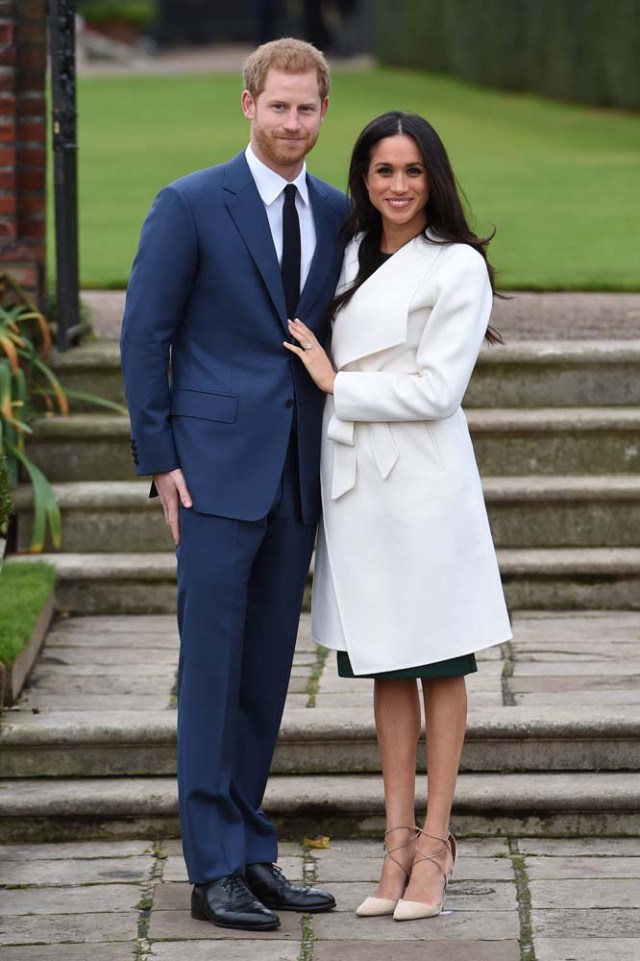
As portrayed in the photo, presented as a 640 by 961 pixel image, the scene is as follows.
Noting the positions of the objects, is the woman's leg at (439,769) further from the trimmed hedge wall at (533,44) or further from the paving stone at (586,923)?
the trimmed hedge wall at (533,44)

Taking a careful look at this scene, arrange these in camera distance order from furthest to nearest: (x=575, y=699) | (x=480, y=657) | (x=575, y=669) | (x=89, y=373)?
(x=89, y=373) < (x=480, y=657) < (x=575, y=669) < (x=575, y=699)

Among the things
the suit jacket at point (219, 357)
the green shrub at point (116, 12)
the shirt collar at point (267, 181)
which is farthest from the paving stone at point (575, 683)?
the green shrub at point (116, 12)

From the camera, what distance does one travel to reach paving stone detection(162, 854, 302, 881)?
419 cm

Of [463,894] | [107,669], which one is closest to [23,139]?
[107,669]

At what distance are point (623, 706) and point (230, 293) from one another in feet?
5.69

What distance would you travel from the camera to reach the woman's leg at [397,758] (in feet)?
12.9

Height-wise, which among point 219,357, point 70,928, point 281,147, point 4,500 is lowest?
point 70,928

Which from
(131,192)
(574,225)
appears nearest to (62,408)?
(574,225)

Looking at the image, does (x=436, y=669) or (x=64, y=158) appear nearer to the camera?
(x=436, y=669)

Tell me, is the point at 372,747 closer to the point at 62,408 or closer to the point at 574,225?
the point at 62,408

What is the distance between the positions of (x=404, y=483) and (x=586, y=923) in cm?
105

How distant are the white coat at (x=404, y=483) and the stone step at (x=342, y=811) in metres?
0.72

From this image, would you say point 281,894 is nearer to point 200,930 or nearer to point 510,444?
point 200,930

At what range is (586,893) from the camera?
4.01 m
